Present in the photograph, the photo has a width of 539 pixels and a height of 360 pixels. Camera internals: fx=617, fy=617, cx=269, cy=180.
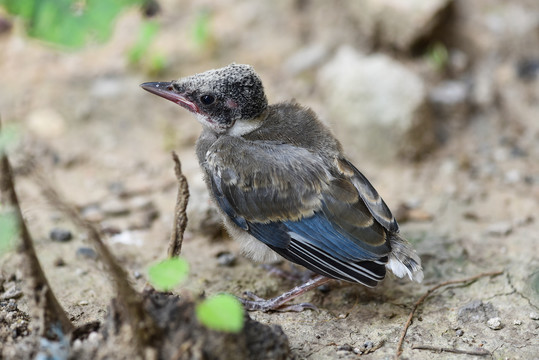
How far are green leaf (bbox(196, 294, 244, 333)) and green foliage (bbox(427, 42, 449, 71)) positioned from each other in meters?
4.48

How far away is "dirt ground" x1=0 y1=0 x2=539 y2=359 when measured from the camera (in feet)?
12.0

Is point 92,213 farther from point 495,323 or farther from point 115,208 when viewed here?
point 495,323

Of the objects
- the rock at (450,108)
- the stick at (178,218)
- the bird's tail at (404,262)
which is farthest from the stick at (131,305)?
the rock at (450,108)

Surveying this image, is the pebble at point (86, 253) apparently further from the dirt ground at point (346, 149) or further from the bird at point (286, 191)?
the bird at point (286, 191)

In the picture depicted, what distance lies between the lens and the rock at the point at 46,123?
19.4 ft

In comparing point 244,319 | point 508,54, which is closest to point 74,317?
point 244,319

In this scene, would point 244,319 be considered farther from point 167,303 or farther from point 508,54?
point 508,54

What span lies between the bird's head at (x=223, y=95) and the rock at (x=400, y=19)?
275 cm

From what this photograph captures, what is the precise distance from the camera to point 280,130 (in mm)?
4023

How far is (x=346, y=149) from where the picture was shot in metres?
5.80

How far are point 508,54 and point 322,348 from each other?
172 inches

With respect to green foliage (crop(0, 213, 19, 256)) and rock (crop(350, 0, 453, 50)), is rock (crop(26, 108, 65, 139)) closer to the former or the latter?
rock (crop(350, 0, 453, 50))

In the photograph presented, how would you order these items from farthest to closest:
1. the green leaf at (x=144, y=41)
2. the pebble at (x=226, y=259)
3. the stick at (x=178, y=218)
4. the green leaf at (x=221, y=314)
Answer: the green leaf at (x=144, y=41) < the pebble at (x=226, y=259) < the stick at (x=178, y=218) < the green leaf at (x=221, y=314)

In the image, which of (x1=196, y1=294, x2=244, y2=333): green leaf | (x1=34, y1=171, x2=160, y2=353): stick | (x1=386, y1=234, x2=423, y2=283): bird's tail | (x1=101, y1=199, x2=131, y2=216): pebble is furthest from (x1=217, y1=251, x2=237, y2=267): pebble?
(x1=196, y1=294, x2=244, y2=333): green leaf
